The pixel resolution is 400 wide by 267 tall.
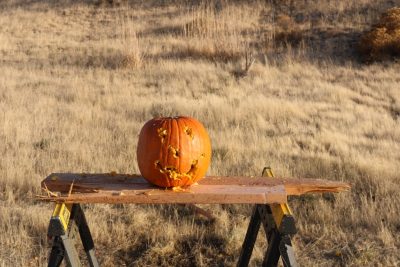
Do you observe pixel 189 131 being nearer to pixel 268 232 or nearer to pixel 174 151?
pixel 174 151

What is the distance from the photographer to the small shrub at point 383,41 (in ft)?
43.1

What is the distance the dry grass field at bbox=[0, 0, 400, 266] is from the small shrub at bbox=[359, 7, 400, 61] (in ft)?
1.22

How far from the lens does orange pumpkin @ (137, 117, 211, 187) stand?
9.61 ft

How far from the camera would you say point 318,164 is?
5887 mm

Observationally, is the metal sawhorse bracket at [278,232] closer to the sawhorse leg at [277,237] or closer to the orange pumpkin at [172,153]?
the sawhorse leg at [277,237]

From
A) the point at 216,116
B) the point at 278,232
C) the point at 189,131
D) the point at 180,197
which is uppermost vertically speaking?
the point at 189,131

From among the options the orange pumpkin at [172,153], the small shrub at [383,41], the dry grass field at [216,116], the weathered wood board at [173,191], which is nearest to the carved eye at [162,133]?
the orange pumpkin at [172,153]

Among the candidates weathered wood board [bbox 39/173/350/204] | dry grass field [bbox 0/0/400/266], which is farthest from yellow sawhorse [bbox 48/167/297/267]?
dry grass field [bbox 0/0/400/266]

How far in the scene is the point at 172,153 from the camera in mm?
2932

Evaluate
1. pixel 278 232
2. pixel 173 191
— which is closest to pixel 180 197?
pixel 173 191

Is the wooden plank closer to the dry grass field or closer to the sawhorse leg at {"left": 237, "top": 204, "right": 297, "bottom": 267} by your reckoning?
the sawhorse leg at {"left": 237, "top": 204, "right": 297, "bottom": 267}

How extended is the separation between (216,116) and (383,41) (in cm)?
737

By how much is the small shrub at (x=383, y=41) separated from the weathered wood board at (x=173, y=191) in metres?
11.1

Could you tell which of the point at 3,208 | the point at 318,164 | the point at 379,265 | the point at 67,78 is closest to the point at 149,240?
the point at 3,208
